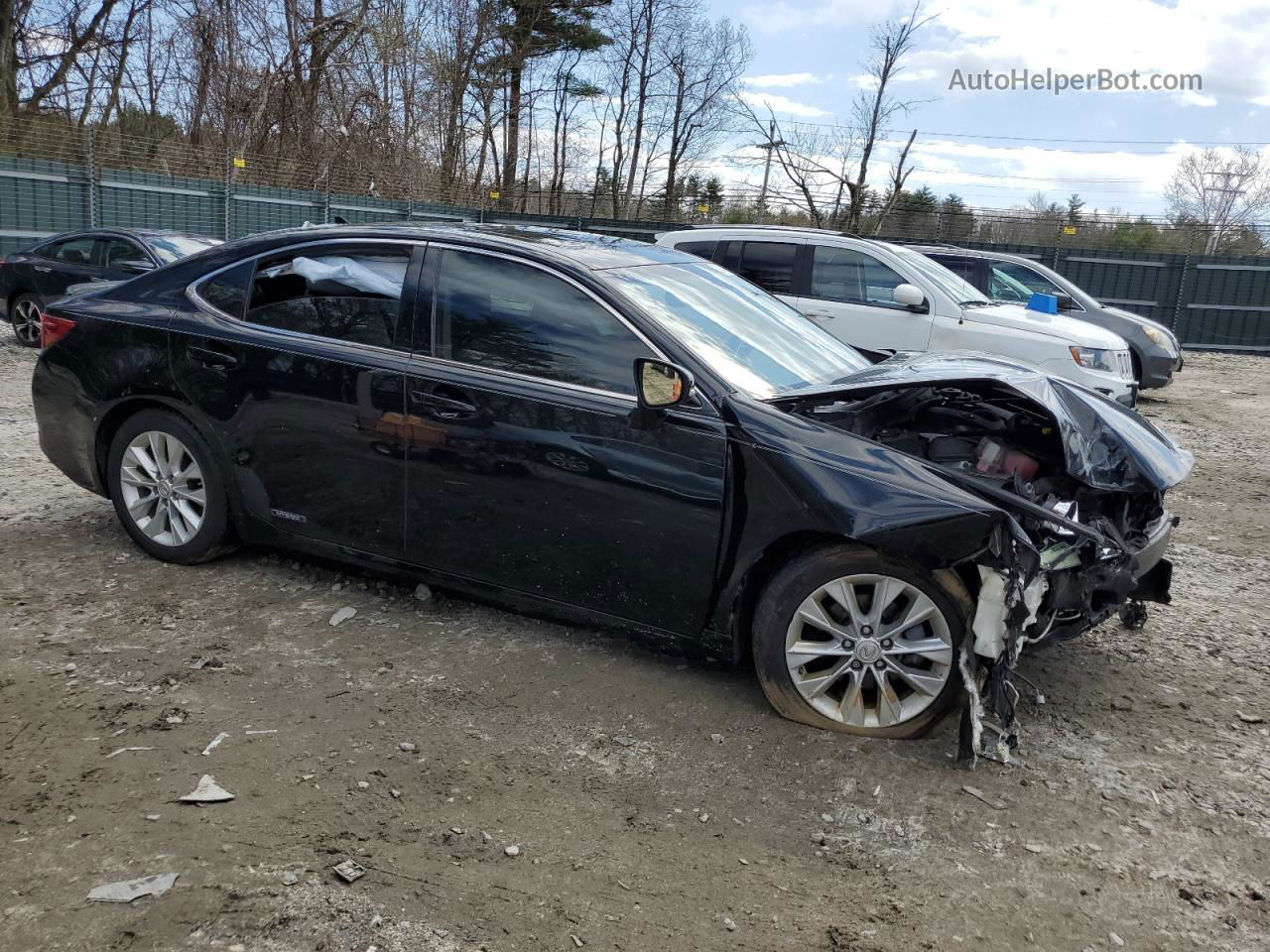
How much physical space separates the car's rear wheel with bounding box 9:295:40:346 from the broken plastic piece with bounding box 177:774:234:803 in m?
10.9

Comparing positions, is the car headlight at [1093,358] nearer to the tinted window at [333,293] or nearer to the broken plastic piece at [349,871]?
the tinted window at [333,293]

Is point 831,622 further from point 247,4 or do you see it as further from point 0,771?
point 247,4

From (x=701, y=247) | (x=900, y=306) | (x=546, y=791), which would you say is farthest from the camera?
(x=701, y=247)

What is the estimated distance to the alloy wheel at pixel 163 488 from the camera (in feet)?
15.2

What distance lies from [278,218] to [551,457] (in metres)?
19.0

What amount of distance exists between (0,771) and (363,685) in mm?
1147

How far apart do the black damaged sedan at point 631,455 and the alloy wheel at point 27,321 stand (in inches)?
330

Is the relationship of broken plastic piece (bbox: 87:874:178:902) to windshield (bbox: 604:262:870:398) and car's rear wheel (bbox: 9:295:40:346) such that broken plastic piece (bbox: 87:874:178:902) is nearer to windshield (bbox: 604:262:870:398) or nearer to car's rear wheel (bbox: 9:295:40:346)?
windshield (bbox: 604:262:870:398)

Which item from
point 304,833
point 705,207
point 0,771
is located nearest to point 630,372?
point 304,833

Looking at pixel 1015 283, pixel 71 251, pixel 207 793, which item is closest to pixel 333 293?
pixel 207 793

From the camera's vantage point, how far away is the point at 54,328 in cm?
492

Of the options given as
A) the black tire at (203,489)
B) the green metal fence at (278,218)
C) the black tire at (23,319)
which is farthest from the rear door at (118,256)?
the black tire at (203,489)

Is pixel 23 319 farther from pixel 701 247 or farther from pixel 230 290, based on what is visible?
pixel 230 290

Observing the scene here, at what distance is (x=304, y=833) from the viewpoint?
2.81 metres
